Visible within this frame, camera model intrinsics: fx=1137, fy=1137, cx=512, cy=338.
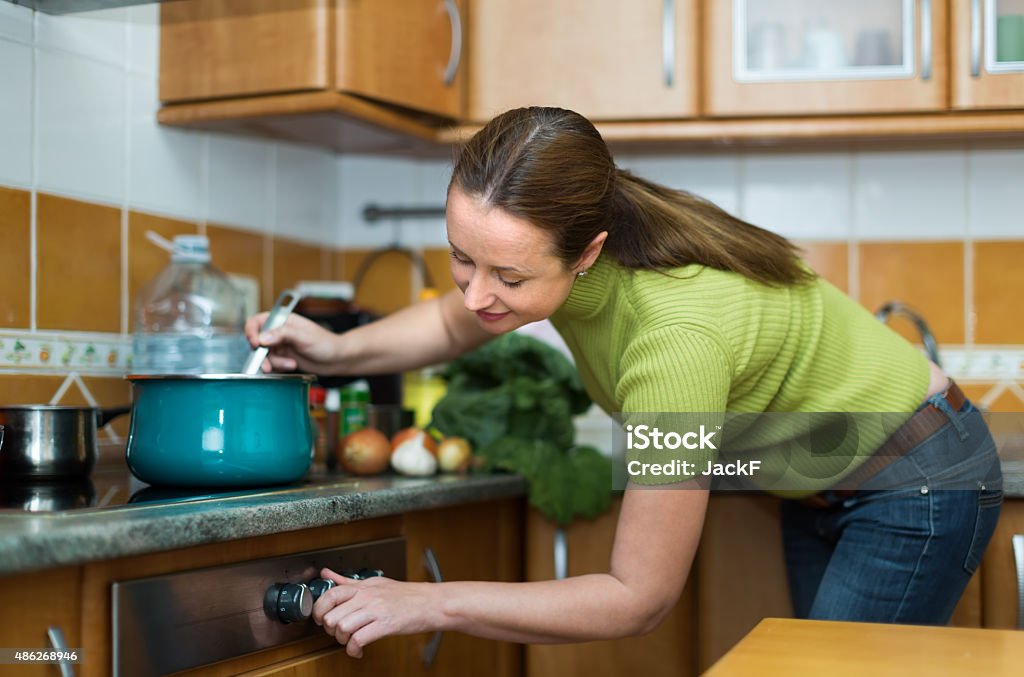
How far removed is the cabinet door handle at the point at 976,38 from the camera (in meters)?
1.89

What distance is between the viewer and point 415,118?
2.03 metres

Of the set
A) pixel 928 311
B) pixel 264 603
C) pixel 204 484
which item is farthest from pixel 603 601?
pixel 928 311

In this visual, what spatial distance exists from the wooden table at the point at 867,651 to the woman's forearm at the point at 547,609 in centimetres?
22

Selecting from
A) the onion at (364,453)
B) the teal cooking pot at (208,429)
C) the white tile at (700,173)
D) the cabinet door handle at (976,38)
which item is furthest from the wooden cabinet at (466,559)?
the cabinet door handle at (976,38)

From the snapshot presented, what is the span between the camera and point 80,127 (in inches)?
66.3

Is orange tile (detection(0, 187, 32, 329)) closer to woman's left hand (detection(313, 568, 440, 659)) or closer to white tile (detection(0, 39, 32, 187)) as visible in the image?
white tile (detection(0, 39, 32, 187))

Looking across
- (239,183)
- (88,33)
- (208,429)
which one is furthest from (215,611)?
(239,183)

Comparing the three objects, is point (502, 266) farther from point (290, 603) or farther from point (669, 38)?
point (669, 38)

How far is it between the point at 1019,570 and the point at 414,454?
87cm

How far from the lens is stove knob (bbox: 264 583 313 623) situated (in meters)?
1.17

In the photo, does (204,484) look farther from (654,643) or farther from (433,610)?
(654,643)

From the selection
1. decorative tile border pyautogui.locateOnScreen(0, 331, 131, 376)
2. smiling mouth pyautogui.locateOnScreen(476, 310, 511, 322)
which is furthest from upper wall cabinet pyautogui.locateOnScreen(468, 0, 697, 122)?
smiling mouth pyautogui.locateOnScreen(476, 310, 511, 322)

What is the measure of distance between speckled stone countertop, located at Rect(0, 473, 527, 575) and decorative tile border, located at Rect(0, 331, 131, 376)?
1.37 feet

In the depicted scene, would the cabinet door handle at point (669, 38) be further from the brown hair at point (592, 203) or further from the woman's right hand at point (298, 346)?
the woman's right hand at point (298, 346)
